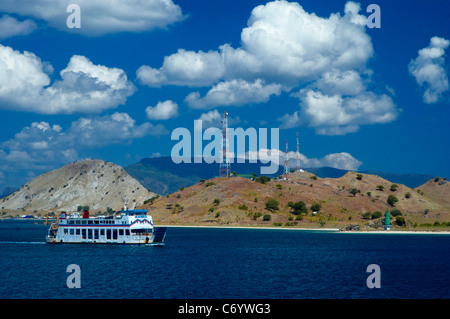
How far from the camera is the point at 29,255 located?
366 feet

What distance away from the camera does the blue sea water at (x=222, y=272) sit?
219 ft

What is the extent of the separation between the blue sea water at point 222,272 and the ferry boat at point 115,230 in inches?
89.7

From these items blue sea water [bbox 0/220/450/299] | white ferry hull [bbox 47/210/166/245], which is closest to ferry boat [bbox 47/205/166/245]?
white ferry hull [bbox 47/210/166/245]

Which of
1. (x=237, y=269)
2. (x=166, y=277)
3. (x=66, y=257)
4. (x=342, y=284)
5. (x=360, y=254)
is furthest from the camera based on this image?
(x=360, y=254)

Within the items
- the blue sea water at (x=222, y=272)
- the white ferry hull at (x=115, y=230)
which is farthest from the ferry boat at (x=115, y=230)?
the blue sea water at (x=222, y=272)

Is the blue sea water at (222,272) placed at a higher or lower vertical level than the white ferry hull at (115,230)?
lower

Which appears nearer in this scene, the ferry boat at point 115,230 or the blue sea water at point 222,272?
the blue sea water at point 222,272

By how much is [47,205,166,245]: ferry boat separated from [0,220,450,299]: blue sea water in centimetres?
228

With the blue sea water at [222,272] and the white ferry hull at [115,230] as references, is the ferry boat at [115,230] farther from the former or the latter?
the blue sea water at [222,272]
